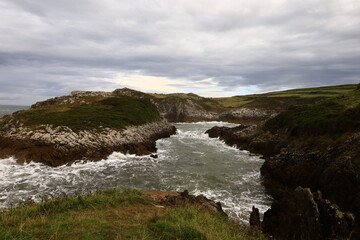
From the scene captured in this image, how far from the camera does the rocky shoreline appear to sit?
32.9 feet

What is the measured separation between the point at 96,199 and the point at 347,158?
16.1 m

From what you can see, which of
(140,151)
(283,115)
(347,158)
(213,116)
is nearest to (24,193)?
(140,151)

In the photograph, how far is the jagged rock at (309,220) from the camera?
9.78 meters

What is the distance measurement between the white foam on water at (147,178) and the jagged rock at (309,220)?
3288 mm

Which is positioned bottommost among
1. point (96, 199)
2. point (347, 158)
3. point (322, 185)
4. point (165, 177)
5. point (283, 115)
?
point (165, 177)

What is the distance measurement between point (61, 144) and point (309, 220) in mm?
27145

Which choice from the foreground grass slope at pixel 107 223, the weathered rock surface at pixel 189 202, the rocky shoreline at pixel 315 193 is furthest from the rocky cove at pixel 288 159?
the foreground grass slope at pixel 107 223

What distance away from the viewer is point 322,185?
15.4m

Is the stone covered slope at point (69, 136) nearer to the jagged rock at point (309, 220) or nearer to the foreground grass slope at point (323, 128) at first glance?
the foreground grass slope at point (323, 128)

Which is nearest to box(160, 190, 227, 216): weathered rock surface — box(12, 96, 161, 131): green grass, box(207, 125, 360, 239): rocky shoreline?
box(207, 125, 360, 239): rocky shoreline

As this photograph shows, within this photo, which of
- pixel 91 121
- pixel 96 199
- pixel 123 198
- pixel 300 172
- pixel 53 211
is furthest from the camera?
pixel 91 121

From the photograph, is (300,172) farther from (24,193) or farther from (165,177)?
(24,193)

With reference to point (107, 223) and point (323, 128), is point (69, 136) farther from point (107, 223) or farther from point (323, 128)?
point (323, 128)

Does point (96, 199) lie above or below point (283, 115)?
below
